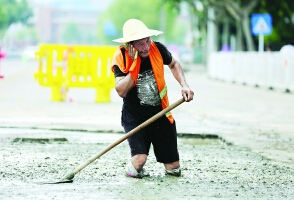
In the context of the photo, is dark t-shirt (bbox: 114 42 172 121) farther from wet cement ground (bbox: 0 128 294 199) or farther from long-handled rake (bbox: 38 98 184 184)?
wet cement ground (bbox: 0 128 294 199)

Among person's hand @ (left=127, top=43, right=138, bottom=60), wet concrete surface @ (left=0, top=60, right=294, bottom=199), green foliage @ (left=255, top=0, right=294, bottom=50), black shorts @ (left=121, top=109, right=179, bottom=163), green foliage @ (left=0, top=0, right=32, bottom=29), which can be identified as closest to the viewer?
wet concrete surface @ (left=0, top=60, right=294, bottom=199)

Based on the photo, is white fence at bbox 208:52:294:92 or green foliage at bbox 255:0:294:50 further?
green foliage at bbox 255:0:294:50

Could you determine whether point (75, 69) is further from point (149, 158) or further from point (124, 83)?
point (124, 83)

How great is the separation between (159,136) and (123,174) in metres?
0.45

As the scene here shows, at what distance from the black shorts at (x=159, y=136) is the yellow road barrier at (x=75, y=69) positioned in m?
10.2

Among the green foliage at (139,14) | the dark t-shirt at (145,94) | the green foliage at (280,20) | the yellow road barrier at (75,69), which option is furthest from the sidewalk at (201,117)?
the green foliage at (139,14)

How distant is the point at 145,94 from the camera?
7477 mm

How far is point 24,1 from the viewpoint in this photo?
144 metres

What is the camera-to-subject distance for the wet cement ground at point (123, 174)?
6.55 m

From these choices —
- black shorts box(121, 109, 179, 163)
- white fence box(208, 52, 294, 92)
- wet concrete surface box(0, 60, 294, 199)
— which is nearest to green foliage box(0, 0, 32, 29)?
white fence box(208, 52, 294, 92)

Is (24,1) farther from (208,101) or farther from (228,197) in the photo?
(228,197)

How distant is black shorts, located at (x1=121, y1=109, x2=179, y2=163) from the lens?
7580mm

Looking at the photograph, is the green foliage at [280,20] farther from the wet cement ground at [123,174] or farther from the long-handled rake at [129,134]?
the long-handled rake at [129,134]

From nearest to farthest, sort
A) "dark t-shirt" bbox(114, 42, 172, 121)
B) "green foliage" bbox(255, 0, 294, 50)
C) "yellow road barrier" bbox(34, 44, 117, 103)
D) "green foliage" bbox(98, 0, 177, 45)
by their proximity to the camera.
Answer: "dark t-shirt" bbox(114, 42, 172, 121)
"yellow road barrier" bbox(34, 44, 117, 103)
"green foliage" bbox(255, 0, 294, 50)
"green foliage" bbox(98, 0, 177, 45)
